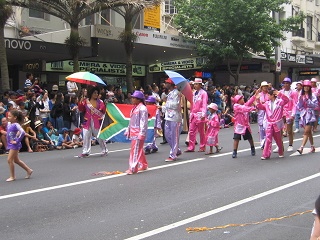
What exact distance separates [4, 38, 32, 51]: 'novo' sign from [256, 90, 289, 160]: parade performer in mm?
11240

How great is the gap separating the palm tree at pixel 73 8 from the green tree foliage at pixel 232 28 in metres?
8.57

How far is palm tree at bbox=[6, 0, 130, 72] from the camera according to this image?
19438 mm

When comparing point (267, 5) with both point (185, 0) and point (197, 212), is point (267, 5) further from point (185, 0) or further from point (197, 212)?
point (197, 212)

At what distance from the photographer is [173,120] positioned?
11.8m

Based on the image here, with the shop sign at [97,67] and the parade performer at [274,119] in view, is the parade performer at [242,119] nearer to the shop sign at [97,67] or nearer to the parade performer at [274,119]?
the parade performer at [274,119]

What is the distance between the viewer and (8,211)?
7297mm

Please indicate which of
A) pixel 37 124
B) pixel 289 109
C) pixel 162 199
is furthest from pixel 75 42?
pixel 162 199

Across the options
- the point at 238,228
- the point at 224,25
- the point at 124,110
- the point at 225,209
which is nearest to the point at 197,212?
the point at 225,209

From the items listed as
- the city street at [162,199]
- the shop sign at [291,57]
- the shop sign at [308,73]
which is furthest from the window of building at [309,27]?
the city street at [162,199]

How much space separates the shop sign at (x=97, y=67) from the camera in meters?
27.3

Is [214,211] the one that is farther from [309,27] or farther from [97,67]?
[309,27]

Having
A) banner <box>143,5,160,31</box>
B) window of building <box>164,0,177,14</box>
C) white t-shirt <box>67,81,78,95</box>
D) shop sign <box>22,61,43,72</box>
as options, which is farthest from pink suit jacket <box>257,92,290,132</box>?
window of building <box>164,0,177,14</box>

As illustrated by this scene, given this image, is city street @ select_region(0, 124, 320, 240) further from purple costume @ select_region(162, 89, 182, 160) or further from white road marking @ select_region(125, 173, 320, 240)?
purple costume @ select_region(162, 89, 182, 160)

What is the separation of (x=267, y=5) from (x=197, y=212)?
73.9 ft
